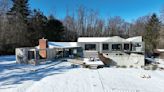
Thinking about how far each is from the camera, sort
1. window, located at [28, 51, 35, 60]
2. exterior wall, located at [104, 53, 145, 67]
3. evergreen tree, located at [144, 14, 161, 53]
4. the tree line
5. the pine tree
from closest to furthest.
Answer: exterior wall, located at [104, 53, 145, 67] < window, located at [28, 51, 35, 60] < the tree line < the pine tree < evergreen tree, located at [144, 14, 161, 53]

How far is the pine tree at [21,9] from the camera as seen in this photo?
34.0 metres

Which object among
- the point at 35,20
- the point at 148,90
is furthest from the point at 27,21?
the point at 148,90

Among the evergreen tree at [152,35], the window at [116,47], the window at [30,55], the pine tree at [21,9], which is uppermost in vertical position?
the pine tree at [21,9]

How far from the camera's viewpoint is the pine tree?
34.0 m

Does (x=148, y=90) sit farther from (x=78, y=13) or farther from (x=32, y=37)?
(x=78, y=13)

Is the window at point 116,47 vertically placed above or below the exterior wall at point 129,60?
above

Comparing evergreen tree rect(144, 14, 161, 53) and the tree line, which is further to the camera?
evergreen tree rect(144, 14, 161, 53)

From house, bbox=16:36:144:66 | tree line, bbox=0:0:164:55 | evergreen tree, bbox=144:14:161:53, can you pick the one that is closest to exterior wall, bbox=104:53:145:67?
house, bbox=16:36:144:66

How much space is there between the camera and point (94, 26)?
5066 cm

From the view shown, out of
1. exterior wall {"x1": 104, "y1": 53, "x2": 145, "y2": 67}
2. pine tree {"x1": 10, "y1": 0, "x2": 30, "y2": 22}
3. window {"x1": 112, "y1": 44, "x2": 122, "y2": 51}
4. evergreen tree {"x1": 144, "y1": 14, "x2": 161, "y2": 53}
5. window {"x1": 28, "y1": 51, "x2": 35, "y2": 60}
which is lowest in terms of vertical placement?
exterior wall {"x1": 104, "y1": 53, "x2": 145, "y2": 67}

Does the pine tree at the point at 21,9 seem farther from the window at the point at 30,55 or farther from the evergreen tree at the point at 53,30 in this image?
the window at the point at 30,55

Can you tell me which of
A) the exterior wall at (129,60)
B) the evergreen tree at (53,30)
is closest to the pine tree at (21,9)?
the evergreen tree at (53,30)

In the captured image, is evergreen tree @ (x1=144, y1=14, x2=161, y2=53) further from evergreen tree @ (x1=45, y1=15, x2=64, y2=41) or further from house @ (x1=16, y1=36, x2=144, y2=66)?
evergreen tree @ (x1=45, y1=15, x2=64, y2=41)

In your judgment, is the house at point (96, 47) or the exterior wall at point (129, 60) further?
the house at point (96, 47)
